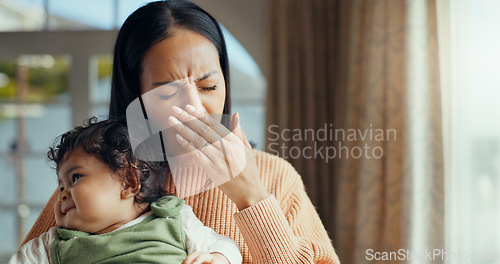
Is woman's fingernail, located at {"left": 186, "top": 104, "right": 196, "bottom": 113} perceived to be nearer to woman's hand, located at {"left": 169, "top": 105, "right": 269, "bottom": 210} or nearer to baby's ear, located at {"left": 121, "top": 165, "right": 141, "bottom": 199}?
woman's hand, located at {"left": 169, "top": 105, "right": 269, "bottom": 210}


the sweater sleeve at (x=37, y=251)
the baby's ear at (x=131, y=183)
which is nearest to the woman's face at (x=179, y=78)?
the baby's ear at (x=131, y=183)

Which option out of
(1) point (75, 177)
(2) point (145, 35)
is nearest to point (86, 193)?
(1) point (75, 177)

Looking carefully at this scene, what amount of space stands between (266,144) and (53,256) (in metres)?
1.23

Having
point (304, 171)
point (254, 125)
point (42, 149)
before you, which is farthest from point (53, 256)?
point (42, 149)

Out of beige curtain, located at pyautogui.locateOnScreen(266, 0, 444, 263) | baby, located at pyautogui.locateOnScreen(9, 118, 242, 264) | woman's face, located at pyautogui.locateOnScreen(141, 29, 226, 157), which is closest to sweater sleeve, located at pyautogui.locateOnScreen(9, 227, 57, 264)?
baby, located at pyautogui.locateOnScreen(9, 118, 242, 264)

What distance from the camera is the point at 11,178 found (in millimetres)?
2143

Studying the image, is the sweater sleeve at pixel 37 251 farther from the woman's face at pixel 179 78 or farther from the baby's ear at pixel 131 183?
→ the woman's face at pixel 179 78

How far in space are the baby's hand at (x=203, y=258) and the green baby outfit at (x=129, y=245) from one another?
0.10ft

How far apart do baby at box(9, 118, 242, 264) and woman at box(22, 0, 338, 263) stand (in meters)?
0.07

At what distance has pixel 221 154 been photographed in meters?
0.67

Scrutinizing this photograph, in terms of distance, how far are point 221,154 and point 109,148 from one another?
16 centimetres

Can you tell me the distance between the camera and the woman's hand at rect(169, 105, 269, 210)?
67cm

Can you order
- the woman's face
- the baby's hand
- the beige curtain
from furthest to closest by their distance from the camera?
the beige curtain < the woman's face < the baby's hand

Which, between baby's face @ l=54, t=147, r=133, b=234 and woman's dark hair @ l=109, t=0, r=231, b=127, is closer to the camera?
baby's face @ l=54, t=147, r=133, b=234
